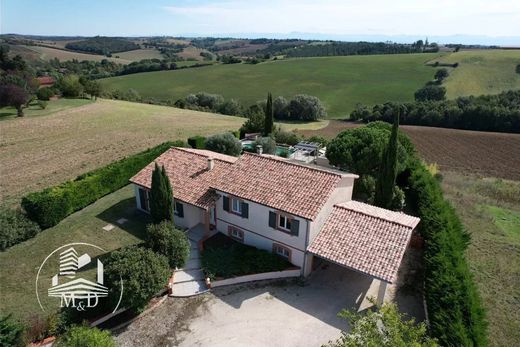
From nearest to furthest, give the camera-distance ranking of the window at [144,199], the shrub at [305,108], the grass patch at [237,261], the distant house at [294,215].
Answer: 1. the distant house at [294,215]
2. the grass patch at [237,261]
3. the window at [144,199]
4. the shrub at [305,108]

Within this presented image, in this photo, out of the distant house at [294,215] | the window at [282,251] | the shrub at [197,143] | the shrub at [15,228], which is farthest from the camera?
the shrub at [197,143]

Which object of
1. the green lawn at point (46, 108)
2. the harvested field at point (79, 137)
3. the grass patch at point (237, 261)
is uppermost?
the green lawn at point (46, 108)

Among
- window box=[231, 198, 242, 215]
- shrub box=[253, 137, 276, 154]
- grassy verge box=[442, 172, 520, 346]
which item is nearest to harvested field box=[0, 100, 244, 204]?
shrub box=[253, 137, 276, 154]

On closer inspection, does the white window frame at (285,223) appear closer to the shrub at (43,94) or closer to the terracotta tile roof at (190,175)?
the terracotta tile roof at (190,175)

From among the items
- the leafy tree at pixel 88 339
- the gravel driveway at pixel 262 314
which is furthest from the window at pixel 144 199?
the leafy tree at pixel 88 339

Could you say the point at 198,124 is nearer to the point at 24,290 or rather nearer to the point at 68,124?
the point at 68,124

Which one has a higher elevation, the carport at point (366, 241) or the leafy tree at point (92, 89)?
the leafy tree at point (92, 89)
